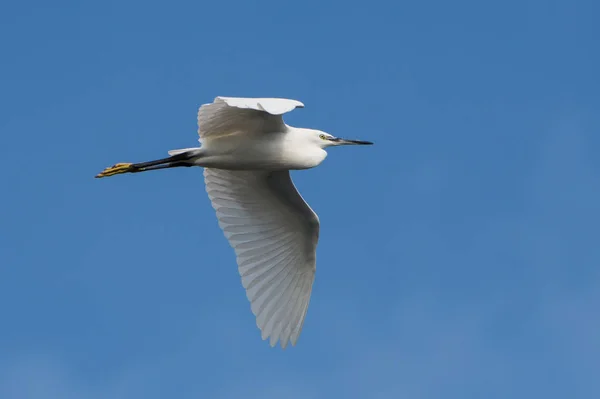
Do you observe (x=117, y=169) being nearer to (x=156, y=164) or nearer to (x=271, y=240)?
(x=156, y=164)

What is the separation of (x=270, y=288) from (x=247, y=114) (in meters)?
3.08

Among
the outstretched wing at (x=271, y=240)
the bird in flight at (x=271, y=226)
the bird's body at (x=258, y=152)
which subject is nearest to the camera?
the bird's body at (x=258, y=152)

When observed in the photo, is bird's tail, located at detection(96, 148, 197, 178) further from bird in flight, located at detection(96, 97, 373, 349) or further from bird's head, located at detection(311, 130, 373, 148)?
bird's head, located at detection(311, 130, 373, 148)

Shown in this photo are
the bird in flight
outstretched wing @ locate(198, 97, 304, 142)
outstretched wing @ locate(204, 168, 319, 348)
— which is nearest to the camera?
outstretched wing @ locate(198, 97, 304, 142)

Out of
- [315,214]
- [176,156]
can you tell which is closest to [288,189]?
[315,214]

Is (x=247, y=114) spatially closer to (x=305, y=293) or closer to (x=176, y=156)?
(x=176, y=156)

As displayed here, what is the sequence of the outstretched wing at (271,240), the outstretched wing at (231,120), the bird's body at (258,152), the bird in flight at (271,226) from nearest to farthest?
the outstretched wing at (231,120) → the bird's body at (258,152) → the bird in flight at (271,226) → the outstretched wing at (271,240)

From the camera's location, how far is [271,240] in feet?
60.1

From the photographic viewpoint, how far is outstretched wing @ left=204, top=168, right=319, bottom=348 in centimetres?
1797

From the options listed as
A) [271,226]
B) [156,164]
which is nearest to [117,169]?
[156,164]

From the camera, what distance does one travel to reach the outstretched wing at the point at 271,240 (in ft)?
59.0

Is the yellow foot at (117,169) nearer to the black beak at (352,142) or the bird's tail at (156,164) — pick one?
the bird's tail at (156,164)

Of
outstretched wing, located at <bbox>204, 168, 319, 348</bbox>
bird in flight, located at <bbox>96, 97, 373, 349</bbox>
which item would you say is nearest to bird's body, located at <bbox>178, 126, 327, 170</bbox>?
bird in flight, located at <bbox>96, 97, 373, 349</bbox>

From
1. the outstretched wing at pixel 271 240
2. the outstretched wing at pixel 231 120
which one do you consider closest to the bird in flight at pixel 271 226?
the outstretched wing at pixel 271 240
